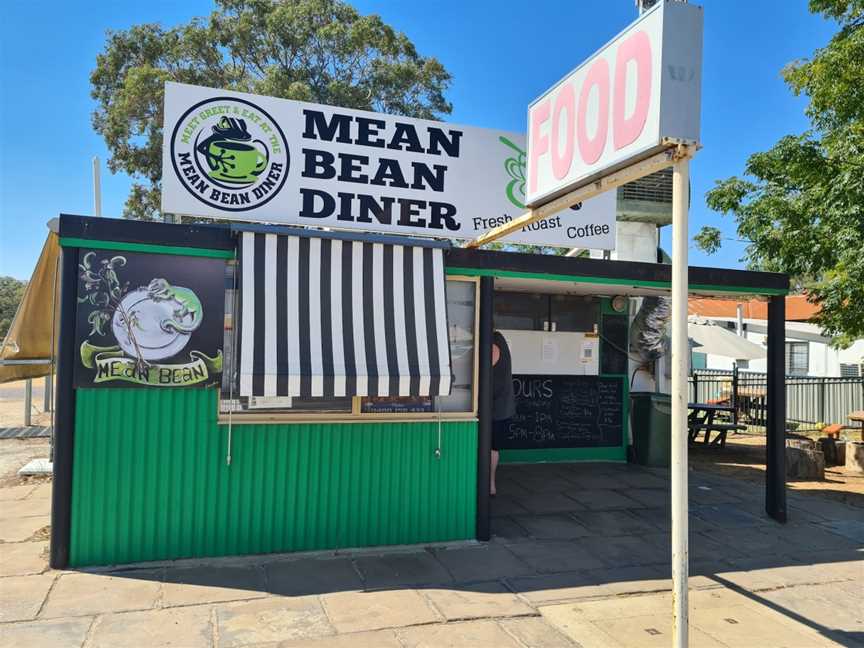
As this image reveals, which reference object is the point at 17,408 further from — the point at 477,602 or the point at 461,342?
the point at 477,602

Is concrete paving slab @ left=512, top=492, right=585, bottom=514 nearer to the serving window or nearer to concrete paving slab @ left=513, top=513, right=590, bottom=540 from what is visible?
concrete paving slab @ left=513, top=513, right=590, bottom=540

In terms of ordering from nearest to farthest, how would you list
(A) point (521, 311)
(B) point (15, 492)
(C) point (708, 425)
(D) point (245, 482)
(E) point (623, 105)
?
(E) point (623, 105) < (D) point (245, 482) < (B) point (15, 492) < (A) point (521, 311) < (C) point (708, 425)

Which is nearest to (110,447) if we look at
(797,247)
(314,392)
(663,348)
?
(314,392)

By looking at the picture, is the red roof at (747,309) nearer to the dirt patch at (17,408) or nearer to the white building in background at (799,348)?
the white building in background at (799,348)

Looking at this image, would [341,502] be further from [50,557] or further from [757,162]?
[757,162]

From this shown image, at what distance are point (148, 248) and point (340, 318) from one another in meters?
1.59

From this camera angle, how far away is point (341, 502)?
5.58 metres

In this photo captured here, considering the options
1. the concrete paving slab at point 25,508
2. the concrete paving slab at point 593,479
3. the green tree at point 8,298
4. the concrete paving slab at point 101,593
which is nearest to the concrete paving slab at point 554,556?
the concrete paving slab at point 593,479

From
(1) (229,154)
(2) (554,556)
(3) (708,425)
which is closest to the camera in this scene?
(2) (554,556)

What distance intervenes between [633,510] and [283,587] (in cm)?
409

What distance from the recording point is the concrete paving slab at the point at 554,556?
17.7 ft

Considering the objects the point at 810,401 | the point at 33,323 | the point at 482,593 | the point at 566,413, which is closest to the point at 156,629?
the point at 482,593

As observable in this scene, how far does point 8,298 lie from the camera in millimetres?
51375

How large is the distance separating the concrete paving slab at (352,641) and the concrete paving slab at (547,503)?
309 centimetres
